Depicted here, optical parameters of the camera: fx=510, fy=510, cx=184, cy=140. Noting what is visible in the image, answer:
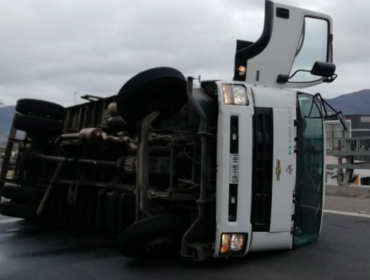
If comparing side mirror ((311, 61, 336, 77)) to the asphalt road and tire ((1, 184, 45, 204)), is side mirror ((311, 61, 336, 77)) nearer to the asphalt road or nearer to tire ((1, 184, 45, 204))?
the asphalt road

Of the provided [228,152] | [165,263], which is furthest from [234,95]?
[165,263]

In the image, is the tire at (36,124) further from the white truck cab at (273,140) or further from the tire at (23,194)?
the white truck cab at (273,140)

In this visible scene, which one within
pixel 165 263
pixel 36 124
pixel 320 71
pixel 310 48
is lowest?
pixel 165 263

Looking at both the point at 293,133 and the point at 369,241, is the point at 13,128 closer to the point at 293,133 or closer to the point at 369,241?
the point at 293,133

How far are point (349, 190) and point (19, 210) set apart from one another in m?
6.81

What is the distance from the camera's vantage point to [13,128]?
22.5 ft

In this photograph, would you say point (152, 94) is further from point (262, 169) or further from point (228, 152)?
point (262, 169)

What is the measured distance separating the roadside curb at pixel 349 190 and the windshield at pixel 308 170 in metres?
5.28

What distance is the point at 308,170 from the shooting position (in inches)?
203

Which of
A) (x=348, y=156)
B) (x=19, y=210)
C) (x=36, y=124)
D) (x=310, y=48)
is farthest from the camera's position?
(x=348, y=156)

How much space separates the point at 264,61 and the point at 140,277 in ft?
8.30

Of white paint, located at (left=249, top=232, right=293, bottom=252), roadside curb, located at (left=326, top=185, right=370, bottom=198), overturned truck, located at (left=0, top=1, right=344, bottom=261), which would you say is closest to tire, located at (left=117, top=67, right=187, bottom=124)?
overturned truck, located at (left=0, top=1, right=344, bottom=261)

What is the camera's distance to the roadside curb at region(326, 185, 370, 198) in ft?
33.9

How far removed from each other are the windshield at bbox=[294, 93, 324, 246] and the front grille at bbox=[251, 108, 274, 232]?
1.31ft
